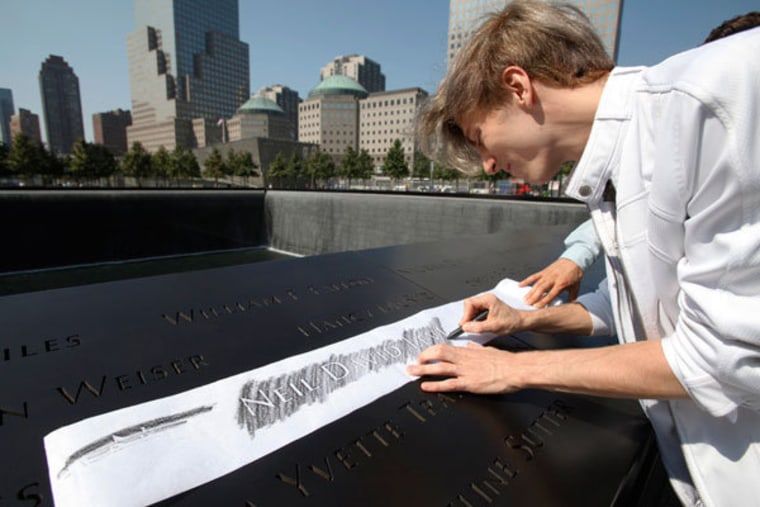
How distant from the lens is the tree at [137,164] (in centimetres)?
3027

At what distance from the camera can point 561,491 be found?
1.84ft

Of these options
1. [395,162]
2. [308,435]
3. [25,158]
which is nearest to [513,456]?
[308,435]

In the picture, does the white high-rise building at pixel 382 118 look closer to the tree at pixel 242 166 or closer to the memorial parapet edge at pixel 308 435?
the tree at pixel 242 166

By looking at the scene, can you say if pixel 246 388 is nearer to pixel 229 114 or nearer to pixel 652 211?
pixel 652 211

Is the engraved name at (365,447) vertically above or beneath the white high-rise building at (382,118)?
beneath

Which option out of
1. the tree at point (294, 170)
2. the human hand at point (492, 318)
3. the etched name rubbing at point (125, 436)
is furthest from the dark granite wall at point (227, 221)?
the tree at point (294, 170)

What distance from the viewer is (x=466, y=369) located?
0.78 m

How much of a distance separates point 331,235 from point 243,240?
255 cm

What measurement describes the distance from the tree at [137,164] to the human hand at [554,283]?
1394 inches

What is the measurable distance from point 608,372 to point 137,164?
118 feet

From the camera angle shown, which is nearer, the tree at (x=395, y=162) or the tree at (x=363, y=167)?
the tree at (x=395, y=162)

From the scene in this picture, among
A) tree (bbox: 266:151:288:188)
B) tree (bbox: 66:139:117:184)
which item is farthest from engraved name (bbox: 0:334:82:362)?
tree (bbox: 266:151:288:188)

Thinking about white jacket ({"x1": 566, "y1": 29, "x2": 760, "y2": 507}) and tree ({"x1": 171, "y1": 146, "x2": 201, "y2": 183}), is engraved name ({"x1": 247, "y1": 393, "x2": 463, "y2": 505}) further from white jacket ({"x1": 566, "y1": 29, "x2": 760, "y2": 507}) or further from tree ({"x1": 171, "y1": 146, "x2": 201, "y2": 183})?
tree ({"x1": 171, "y1": 146, "x2": 201, "y2": 183})

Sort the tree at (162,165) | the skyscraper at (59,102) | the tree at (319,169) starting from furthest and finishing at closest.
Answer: the skyscraper at (59,102)
the tree at (319,169)
the tree at (162,165)
